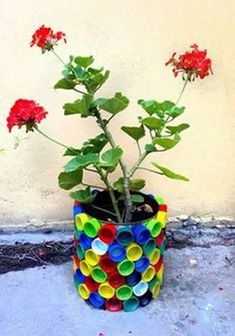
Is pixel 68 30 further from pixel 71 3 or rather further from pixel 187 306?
pixel 187 306

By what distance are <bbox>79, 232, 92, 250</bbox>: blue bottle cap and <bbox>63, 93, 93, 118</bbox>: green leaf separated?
0.40m

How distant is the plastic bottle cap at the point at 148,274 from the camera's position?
176 cm

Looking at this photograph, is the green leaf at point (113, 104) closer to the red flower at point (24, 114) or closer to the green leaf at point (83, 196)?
the red flower at point (24, 114)

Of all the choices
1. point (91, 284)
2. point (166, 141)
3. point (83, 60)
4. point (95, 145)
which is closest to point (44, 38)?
point (83, 60)

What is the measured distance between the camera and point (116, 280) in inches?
68.2

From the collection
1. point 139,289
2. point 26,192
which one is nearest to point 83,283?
point 139,289

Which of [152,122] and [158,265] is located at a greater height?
[152,122]

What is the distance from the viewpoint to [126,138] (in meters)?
2.11

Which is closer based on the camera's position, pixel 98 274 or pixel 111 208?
pixel 98 274

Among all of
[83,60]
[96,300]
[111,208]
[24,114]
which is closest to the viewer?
[24,114]

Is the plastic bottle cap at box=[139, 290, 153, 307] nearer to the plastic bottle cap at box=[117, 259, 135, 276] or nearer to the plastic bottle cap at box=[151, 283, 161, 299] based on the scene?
the plastic bottle cap at box=[151, 283, 161, 299]

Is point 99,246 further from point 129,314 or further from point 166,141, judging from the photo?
point 166,141

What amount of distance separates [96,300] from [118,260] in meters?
0.19

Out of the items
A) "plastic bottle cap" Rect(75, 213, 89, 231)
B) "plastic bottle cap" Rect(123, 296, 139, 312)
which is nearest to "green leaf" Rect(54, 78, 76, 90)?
"plastic bottle cap" Rect(75, 213, 89, 231)
